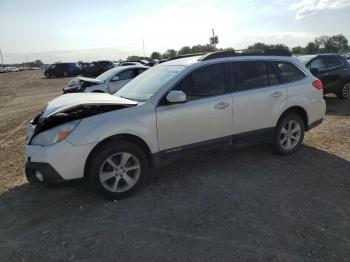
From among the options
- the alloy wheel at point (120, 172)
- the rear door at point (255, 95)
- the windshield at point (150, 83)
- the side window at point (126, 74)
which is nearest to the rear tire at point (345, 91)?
the rear door at point (255, 95)

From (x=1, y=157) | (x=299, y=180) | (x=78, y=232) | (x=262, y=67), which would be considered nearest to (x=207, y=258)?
(x=78, y=232)

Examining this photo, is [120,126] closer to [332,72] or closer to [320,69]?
[320,69]

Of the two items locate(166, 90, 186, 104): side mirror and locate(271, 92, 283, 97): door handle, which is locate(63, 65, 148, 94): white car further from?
locate(166, 90, 186, 104): side mirror

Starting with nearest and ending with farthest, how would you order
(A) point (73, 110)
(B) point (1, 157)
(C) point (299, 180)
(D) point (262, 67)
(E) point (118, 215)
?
(E) point (118, 215)
(A) point (73, 110)
(C) point (299, 180)
(D) point (262, 67)
(B) point (1, 157)

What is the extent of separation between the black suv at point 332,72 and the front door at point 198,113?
23.5 feet

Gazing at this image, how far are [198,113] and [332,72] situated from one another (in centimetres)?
810

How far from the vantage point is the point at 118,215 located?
4.25m

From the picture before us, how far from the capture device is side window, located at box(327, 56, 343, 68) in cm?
1164

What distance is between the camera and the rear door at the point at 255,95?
215 inches

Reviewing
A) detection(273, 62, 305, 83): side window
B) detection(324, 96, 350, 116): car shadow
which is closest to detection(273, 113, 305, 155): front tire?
detection(273, 62, 305, 83): side window

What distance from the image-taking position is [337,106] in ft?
35.6

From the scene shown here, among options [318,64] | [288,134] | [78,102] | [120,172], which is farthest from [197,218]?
[318,64]

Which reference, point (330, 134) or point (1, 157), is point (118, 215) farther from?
point (330, 134)

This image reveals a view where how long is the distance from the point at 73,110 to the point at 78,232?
152 centimetres
